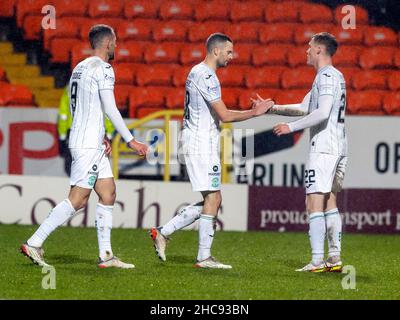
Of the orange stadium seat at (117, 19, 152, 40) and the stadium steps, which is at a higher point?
the orange stadium seat at (117, 19, 152, 40)

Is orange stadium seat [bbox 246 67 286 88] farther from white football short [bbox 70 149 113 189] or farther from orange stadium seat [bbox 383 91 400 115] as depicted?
white football short [bbox 70 149 113 189]

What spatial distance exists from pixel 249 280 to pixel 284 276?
A: 423 millimetres

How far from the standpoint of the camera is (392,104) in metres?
16.1

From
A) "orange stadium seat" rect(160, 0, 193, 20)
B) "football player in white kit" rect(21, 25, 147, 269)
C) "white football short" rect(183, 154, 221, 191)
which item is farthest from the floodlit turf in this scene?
"orange stadium seat" rect(160, 0, 193, 20)

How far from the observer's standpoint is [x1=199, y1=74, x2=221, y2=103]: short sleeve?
9.20m

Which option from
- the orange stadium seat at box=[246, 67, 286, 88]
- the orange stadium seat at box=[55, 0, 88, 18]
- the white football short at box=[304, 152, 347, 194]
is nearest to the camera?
the white football short at box=[304, 152, 347, 194]

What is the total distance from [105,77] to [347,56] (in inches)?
334

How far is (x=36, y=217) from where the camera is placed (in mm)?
13461

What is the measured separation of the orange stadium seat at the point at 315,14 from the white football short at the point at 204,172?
8479 mm

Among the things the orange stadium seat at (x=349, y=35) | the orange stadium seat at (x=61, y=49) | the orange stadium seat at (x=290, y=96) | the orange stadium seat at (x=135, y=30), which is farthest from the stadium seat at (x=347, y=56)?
the orange stadium seat at (x=61, y=49)

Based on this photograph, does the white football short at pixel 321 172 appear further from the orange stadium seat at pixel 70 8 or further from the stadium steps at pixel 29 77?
the orange stadium seat at pixel 70 8

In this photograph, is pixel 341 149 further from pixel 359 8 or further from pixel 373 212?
pixel 359 8

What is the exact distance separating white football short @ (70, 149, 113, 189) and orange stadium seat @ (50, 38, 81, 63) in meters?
7.75

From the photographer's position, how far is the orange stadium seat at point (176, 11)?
17.6 metres
